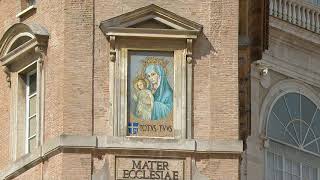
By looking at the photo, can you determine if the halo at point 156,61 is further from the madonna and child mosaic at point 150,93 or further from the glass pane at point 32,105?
the glass pane at point 32,105

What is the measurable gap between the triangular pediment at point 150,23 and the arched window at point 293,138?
22.1 feet

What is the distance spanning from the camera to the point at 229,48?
48312 mm

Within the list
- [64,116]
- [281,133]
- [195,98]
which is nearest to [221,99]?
[195,98]

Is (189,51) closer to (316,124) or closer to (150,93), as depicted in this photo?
(150,93)

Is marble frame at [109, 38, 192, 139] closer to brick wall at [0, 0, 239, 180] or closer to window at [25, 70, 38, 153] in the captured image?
brick wall at [0, 0, 239, 180]

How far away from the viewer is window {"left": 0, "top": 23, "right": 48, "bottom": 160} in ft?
160

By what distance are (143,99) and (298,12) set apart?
8931 mm

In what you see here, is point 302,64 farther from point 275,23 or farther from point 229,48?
point 229,48

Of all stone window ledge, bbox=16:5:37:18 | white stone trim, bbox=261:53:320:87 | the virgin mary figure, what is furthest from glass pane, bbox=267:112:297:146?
stone window ledge, bbox=16:5:37:18

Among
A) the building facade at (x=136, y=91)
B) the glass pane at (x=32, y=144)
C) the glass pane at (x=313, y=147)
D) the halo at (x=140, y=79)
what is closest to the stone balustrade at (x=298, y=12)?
the glass pane at (x=313, y=147)

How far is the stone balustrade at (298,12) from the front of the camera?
55000mm

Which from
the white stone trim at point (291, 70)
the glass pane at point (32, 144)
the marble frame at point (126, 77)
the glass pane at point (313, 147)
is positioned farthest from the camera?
the glass pane at point (313, 147)

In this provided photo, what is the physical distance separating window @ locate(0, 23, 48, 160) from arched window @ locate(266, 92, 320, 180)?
711cm

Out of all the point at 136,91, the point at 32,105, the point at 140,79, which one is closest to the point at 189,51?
the point at 140,79
